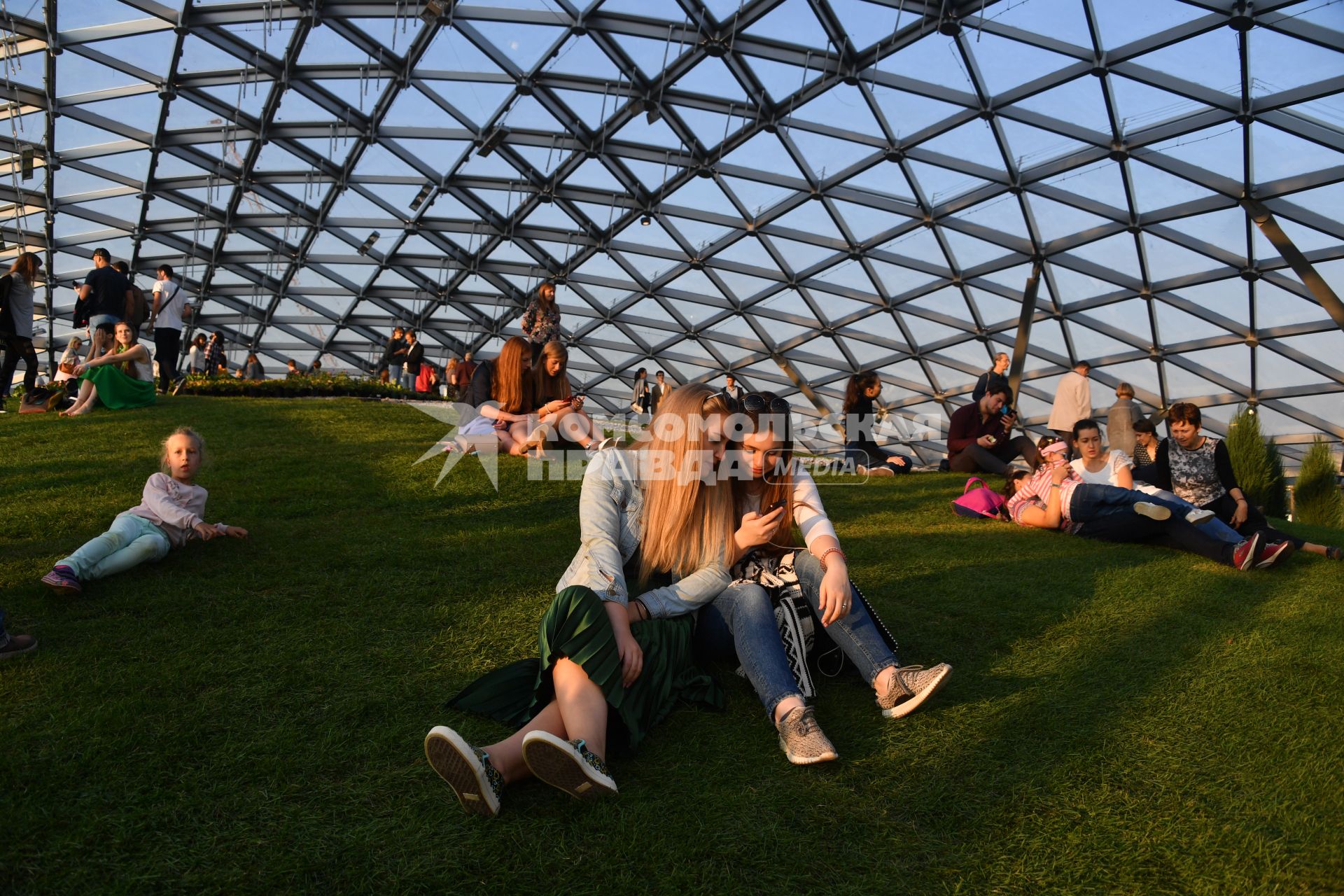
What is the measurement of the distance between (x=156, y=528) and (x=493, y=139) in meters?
15.2

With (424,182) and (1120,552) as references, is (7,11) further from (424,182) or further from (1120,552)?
(1120,552)

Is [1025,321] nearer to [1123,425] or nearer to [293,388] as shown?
[1123,425]

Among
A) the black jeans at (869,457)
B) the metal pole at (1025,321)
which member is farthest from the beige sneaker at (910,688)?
the metal pole at (1025,321)

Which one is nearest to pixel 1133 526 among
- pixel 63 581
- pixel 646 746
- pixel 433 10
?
pixel 646 746

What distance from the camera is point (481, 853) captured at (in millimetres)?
2488

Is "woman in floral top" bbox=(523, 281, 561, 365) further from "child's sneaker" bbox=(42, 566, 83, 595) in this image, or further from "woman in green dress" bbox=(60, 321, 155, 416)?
"child's sneaker" bbox=(42, 566, 83, 595)

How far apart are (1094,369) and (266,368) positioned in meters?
28.2

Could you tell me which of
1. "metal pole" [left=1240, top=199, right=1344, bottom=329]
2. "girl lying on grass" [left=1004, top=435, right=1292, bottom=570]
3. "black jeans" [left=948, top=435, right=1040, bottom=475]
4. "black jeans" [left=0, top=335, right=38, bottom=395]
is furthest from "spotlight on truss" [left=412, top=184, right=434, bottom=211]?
"girl lying on grass" [left=1004, top=435, right=1292, bottom=570]

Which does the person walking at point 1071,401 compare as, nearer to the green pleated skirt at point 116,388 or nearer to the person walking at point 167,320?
the green pleated skirt at point 116,388

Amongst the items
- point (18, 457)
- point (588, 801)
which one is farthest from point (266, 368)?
point (588, 801)

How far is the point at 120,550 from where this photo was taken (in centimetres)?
462

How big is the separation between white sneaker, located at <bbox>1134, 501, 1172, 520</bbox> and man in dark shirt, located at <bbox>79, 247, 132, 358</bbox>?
13.2m

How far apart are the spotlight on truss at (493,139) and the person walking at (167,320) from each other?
7.07m

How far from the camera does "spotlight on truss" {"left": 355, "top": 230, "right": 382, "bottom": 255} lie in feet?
78.2
